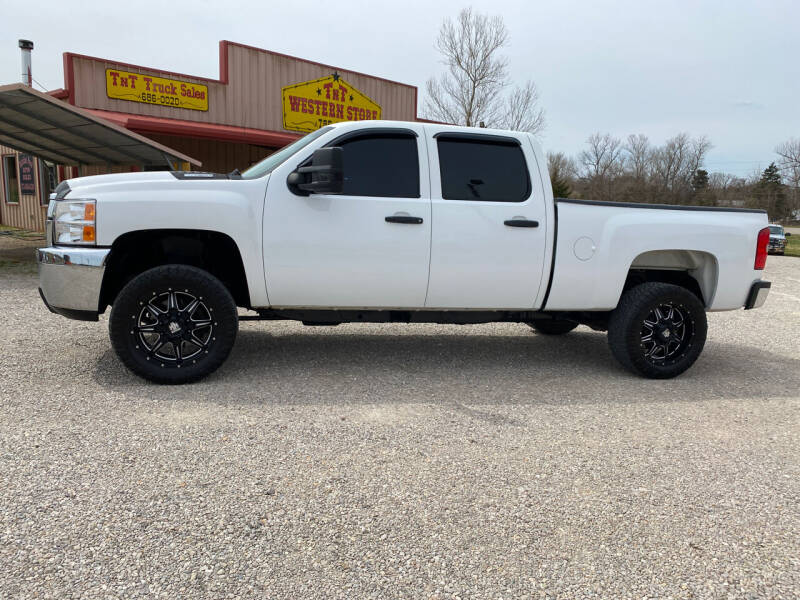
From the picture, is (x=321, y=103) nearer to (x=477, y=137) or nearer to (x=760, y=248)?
(x=477, y=137)

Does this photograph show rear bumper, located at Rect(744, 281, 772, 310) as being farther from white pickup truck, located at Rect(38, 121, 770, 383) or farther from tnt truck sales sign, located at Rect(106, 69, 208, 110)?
tnt truck sales sign, located at Rect(106, 69, 208, 110)

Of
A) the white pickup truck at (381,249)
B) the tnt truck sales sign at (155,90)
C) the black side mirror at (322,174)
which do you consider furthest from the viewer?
the tnt truck sales sign at (155,90)

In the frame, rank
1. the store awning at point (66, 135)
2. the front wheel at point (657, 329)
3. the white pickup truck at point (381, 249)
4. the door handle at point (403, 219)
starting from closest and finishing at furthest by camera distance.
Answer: the white pickup truck at point (381, 249)
the door handle at point (403, 219)
the front wheel at point (657, 329)
the store awning at point (66, 135)

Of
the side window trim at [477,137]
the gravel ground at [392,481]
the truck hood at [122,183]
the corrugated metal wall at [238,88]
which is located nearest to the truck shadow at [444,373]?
the gravel ground at [392,481]

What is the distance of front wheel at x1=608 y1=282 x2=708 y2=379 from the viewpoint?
491 centimetres

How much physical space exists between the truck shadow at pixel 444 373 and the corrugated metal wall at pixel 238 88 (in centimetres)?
1047

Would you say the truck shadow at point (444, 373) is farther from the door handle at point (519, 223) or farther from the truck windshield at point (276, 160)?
the truck windshield at point (276, 160)

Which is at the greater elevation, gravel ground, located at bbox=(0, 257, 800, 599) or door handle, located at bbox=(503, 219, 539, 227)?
door handle, located at bbox=(503, 219, 539, 227)

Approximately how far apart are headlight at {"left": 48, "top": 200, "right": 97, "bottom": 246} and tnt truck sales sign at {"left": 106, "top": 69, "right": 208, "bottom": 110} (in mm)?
11405

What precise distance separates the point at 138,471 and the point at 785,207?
6098 cm

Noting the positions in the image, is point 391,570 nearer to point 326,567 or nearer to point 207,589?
point 326,567

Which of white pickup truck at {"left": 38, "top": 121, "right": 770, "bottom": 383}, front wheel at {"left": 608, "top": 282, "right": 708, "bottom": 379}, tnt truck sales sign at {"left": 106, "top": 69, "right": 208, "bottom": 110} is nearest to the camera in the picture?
white pickup truck at {"left": 38, "top": 121, "right": 770, "bottom": 383}

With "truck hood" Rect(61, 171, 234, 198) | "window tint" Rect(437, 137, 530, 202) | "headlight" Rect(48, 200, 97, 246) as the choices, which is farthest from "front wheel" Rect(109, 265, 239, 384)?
"window tint" Rect(437, 137, 530, 202)

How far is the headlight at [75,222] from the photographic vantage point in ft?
13.6
